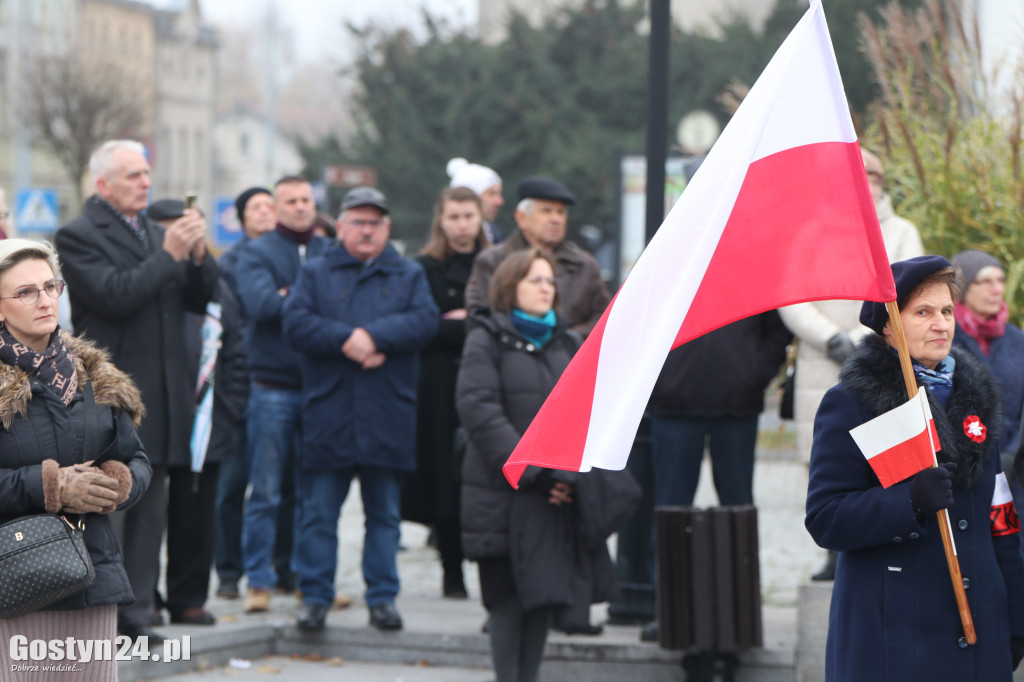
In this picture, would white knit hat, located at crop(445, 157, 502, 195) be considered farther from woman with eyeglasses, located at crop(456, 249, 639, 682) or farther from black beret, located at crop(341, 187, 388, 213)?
woman with eyeglasses, located at crop(456, 249, 639, 682)

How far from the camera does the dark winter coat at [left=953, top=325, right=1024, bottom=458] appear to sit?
6445 mm

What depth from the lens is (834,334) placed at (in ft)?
23.3

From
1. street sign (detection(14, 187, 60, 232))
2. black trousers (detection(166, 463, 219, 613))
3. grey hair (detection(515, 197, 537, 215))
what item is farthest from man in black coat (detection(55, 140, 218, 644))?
street sign (detection(14, 187, 60, 232))

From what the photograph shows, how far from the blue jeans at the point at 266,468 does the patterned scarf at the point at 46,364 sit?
341 cm

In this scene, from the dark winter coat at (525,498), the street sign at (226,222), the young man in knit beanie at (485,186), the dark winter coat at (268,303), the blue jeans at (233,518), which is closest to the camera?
the dark winter coat at (525,498)

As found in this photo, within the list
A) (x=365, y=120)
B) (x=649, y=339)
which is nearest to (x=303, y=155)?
(x=365, y=120)

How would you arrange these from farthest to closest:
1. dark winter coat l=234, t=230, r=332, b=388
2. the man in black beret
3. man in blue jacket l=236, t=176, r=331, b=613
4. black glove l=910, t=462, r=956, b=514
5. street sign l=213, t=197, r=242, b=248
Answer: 1. street sign l=213, t=197, r=242, b=248
2. dark winter coat l=234, t=230, r=332, b=388
3. man in blue jacket l=236, t=176, r=331, b=613
4. the man in black beret
5. black glove l=910, t=462, r=956, b=514

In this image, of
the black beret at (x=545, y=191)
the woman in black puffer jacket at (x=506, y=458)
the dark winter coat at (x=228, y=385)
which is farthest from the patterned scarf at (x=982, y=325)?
the dark winter coat at (x=228, y=385)

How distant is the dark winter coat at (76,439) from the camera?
14.2 feet

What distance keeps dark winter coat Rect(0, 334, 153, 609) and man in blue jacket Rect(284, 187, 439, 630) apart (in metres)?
2.56

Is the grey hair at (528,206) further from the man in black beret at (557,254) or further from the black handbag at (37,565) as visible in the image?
the black handbag at (37,565)

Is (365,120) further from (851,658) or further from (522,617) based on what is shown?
(851,658)

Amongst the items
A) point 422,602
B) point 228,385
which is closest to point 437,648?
point 422,602

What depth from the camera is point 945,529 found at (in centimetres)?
396
